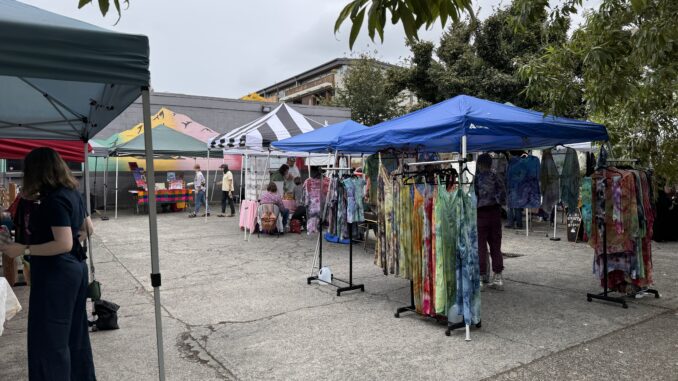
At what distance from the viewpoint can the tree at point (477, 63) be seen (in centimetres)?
1927

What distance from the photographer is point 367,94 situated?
31.2m

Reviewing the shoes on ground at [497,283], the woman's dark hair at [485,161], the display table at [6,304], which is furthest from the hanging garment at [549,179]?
the display table at [6,304]

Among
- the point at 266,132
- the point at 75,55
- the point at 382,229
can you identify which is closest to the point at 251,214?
the point at 266,132

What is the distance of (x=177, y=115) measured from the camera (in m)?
20.2

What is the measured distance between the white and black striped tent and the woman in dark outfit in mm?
7362

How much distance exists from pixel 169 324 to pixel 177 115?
54.7 ft

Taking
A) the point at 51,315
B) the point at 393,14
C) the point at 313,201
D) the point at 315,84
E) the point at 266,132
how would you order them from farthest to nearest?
the point at 315,84, the point at 266,132, the point at 313,201, the point at 51,315, the point at 393,14

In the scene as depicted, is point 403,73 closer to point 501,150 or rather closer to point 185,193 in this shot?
point 185,193

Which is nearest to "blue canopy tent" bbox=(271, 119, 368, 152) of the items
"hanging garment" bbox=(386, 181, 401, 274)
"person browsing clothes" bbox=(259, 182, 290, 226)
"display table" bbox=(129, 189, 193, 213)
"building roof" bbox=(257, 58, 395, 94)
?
"person browsing clothes" bbox=(259, 182, 290, 226)

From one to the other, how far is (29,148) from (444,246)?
22.0 feet

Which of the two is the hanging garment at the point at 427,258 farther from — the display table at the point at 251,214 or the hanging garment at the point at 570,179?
the display table at the point at 251,214

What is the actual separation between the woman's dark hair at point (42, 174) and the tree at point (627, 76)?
4681 mm

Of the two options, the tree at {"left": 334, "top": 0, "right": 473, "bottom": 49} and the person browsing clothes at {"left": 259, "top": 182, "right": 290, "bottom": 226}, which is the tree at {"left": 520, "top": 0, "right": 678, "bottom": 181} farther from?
the person browsing clothes at {"left": 259, "top": 182, "right": 290, "bottom": 226}

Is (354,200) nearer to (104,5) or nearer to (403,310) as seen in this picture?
(403,310)
